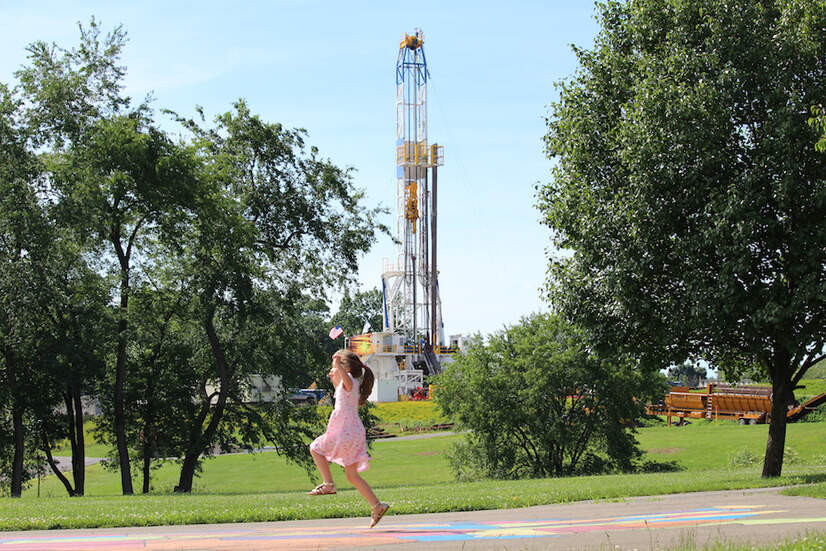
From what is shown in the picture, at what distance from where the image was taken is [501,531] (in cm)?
863

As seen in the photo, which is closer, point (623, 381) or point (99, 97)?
point (99, 97)

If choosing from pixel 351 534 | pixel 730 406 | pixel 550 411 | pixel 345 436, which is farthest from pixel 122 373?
pixel 730 406

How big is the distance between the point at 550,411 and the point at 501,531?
2556 centimetres

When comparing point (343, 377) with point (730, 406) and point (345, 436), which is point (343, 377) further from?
point (730, 406)

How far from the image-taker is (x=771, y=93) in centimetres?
1648

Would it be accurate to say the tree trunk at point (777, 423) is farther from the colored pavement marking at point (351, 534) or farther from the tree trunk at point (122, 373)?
the tree trunk at point (122, 373)

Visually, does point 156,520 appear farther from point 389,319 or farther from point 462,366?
point 389,319

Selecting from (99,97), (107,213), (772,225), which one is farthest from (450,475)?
(772,225)

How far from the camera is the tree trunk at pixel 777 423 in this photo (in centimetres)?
1855

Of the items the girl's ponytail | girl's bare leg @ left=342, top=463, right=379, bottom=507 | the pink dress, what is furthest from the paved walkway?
the girl's ponytail

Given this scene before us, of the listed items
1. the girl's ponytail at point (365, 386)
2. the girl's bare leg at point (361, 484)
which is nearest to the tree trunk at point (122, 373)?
the girl's ponytail at point (365, 386)

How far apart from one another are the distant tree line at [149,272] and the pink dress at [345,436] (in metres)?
18.6

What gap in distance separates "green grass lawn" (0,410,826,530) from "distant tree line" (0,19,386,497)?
Answer: 325 cm

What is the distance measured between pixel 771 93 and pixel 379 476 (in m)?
28.5
